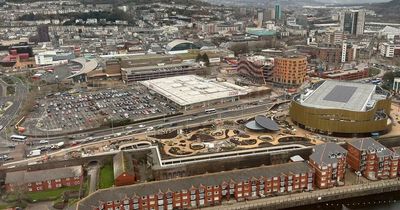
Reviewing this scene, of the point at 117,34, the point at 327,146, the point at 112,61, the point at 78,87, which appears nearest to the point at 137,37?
the point at 117,34

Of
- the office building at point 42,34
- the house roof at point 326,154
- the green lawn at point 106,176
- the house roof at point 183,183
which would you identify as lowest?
the green lawn at point 106,176

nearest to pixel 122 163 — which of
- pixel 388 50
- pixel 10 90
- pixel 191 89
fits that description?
pixel 191 89

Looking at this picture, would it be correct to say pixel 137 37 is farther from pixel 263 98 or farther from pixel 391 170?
pixel 391 170

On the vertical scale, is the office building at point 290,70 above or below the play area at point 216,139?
above

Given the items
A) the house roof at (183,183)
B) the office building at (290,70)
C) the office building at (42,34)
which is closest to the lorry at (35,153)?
the house roof at (183,183)

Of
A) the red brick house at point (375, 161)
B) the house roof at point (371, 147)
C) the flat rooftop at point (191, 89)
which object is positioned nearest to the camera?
the red brick house at point (375, 161)

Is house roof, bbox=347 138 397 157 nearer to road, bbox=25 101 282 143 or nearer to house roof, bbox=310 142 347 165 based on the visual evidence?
house roof, bbox=310 142 347 165

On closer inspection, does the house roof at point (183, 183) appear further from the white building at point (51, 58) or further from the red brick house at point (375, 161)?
the white building at point (51, 58)
